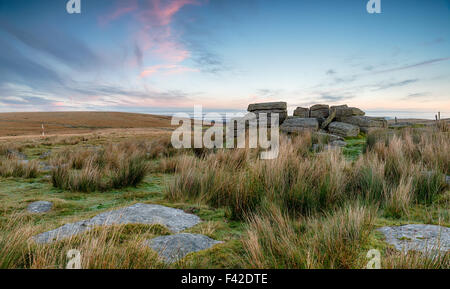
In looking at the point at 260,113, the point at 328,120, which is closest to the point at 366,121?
the point at 328,120

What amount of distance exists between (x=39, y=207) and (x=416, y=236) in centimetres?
427

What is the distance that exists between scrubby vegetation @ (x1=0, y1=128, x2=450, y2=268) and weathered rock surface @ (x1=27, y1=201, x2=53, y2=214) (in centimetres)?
11

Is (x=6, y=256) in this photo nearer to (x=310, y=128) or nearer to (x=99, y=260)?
(x=99, y=260)

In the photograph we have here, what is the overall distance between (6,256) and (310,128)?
42.1 feet

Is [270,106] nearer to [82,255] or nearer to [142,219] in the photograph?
[142,219]

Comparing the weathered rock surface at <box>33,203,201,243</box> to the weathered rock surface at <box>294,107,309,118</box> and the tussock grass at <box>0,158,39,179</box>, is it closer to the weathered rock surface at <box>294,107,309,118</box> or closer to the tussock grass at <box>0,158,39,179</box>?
the tussock grass at <box>0,158,39,179</box>

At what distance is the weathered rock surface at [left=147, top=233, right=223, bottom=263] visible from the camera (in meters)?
1.79

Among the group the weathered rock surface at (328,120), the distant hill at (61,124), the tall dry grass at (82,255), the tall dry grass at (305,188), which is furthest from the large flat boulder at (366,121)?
the distant hill at (61,124)

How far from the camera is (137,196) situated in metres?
4.12

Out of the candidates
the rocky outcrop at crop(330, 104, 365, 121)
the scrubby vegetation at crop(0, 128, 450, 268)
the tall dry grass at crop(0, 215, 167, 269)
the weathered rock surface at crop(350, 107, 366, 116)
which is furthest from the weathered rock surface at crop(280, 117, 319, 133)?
the tall dry grass at crop(0, 215, 167, 269)

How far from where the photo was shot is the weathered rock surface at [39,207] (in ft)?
10.6

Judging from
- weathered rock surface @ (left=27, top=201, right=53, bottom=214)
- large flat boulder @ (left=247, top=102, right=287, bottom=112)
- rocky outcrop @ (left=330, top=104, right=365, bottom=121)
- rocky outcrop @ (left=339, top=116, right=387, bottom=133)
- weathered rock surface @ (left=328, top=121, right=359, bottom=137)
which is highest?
large flat boulder @ (left=247, top=102, right=287, bottom=112)

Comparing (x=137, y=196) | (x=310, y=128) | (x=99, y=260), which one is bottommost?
(x=137, y=196)
